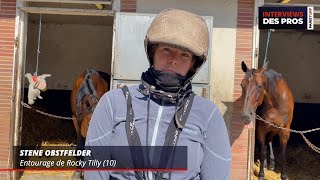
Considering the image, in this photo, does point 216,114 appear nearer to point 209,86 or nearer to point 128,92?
point 128,92

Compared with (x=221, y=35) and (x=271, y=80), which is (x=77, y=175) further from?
(x=271, y=80)

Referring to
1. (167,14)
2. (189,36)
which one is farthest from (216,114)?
(167,14)

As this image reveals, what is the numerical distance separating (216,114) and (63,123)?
773cm

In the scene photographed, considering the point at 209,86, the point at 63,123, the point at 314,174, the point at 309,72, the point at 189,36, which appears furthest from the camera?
the point at 309,72

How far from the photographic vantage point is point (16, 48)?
18.9 feet

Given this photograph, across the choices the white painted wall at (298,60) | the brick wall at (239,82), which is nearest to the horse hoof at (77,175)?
the brick wall at (239,82)

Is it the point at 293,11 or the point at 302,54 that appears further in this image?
the point at 302,54

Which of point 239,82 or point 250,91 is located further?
point 239,82

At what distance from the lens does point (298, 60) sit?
Result: 9898 mm

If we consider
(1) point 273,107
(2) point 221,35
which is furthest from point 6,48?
(1) point 273,107

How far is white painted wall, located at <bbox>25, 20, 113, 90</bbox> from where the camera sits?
977 cm

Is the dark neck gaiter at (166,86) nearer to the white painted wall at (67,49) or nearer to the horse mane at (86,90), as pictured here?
the horse mane at (86,90)

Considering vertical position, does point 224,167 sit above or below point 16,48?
below

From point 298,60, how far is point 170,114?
8.99 meters
